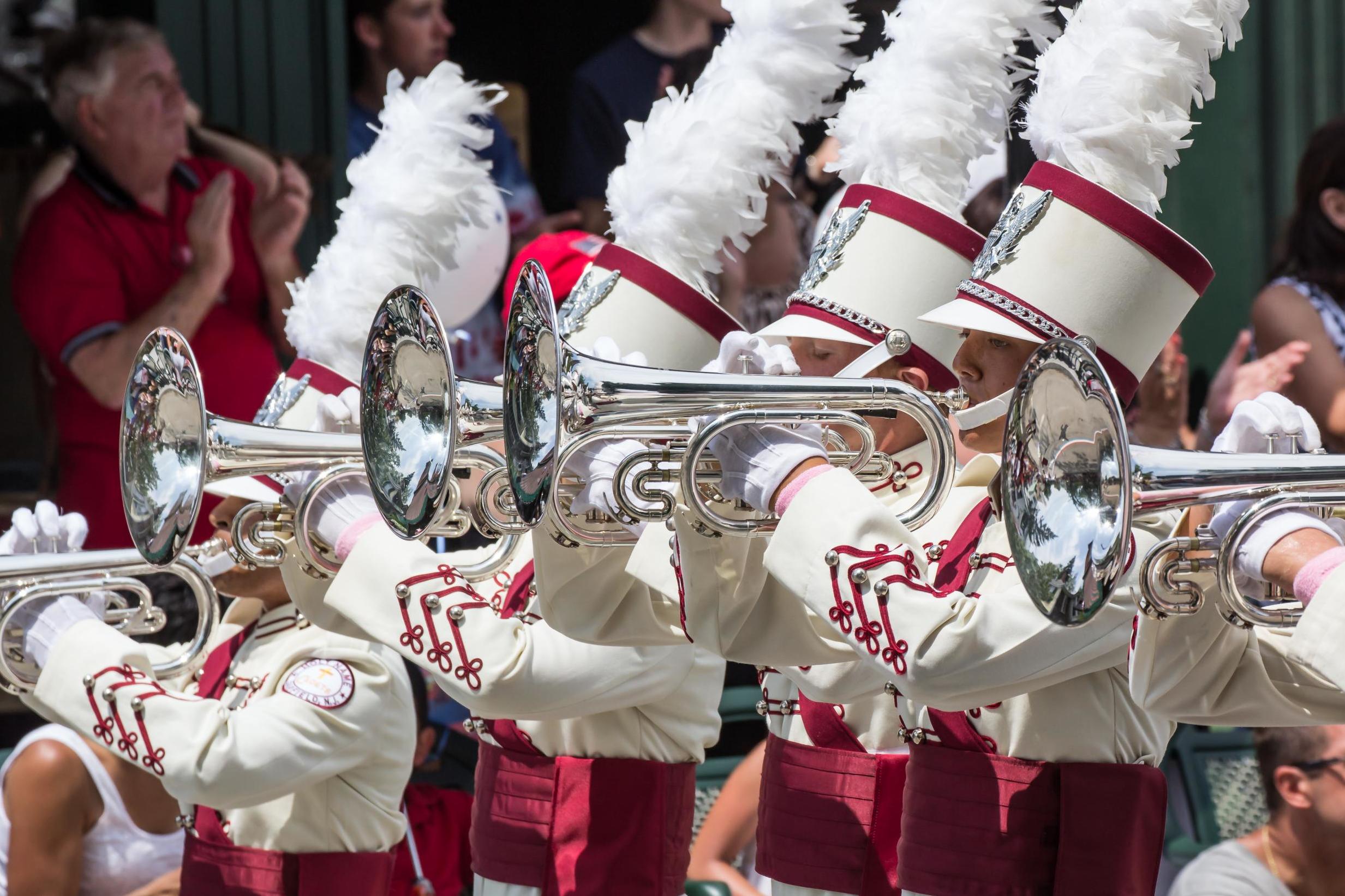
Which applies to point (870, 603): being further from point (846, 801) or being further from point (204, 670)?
point (204, 670)

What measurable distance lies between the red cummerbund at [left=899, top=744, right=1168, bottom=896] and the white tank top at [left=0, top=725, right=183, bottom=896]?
208 centimetres

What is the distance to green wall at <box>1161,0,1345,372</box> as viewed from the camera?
7.09 metres

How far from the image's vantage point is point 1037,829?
129 inches

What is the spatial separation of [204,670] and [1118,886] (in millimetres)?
2045

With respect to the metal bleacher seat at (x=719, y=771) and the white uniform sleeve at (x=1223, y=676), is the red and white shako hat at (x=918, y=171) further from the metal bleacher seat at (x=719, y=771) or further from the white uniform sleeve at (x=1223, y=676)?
the metal bleacher seat at (x=719, y=771)

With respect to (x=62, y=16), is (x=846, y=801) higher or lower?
lower

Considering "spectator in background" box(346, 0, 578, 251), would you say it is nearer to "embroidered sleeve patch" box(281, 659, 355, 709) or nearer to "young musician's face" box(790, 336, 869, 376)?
"embroidered sleeve patch" box(281, 659, 355, 709)

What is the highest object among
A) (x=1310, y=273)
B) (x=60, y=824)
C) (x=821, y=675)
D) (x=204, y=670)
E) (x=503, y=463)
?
(x=1310, y=273)

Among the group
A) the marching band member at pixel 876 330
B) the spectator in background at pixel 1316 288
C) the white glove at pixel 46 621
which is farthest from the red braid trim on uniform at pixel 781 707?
the spectator in background at pixel 1316 288

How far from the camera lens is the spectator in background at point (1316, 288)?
211 inches

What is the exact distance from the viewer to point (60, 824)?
4.62 meters

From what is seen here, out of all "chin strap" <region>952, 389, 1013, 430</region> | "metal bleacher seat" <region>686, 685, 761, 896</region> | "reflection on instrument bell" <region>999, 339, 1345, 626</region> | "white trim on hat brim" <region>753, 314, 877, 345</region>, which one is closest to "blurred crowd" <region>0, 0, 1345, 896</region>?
"metal bleacher seat" <region>686, 685, 761, 896</region>

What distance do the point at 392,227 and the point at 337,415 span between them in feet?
1.87

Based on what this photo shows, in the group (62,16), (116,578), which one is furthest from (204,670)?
(62,16)
